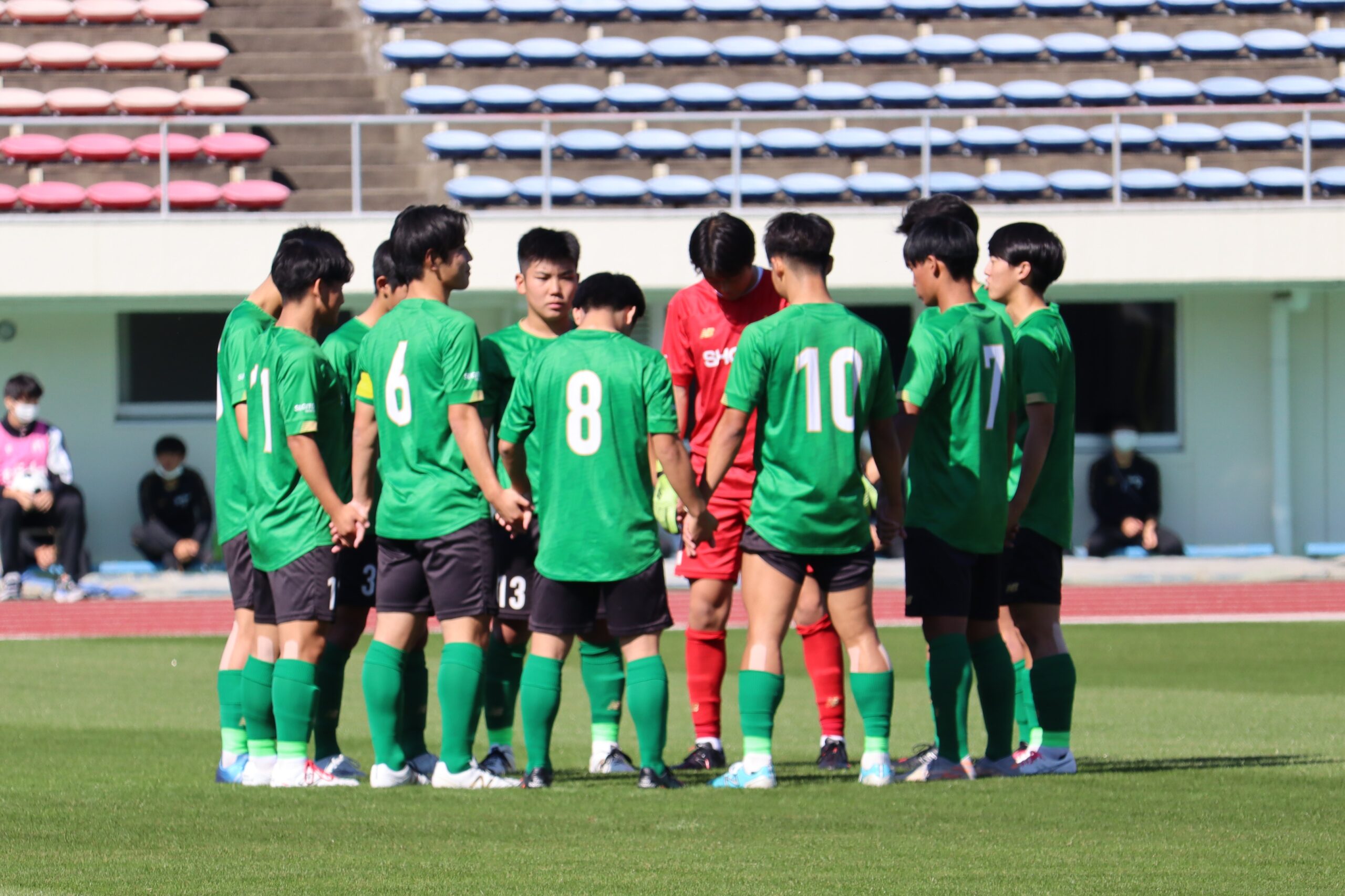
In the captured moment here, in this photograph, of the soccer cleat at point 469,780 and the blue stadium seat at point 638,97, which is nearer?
the soccer cleat at point 469,780

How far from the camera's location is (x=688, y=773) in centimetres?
662

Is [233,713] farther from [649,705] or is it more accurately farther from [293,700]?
[649,705]

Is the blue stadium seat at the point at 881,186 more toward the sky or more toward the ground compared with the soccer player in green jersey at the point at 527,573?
more toward the sky

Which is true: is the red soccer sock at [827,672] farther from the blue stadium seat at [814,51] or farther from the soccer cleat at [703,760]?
the blue stadium seat at [814,51]

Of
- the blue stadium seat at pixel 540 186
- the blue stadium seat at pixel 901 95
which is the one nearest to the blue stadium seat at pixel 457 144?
the blue stadium seat at pixel 540 186

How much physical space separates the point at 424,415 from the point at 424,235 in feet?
2.07

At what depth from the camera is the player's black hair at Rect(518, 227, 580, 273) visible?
6.25m

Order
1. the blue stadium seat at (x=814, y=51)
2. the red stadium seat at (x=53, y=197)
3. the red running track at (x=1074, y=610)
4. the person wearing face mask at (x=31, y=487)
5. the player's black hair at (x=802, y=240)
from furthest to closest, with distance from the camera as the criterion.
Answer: the blue stadium seat at (x=814, y=51), the red stadium seat at (x=53, y=197), the person wearing face mask at (x=31, y=487), the red running track at (x=1074, y=610), the player's black hair at (x=802, y=240)

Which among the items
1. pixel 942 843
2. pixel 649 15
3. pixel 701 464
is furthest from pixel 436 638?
pixel 649 15


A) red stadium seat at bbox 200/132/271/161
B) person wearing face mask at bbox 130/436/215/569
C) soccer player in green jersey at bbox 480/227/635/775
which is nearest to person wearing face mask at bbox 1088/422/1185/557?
person wearing face mask at bbox 130/436/215/569

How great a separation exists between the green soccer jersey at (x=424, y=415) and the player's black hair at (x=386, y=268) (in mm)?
526

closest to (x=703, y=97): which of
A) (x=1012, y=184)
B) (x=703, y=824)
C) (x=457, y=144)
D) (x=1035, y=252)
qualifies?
(x=457, y=144)

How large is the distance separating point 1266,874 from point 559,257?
316cm

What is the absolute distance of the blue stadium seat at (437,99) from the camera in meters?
20.3
